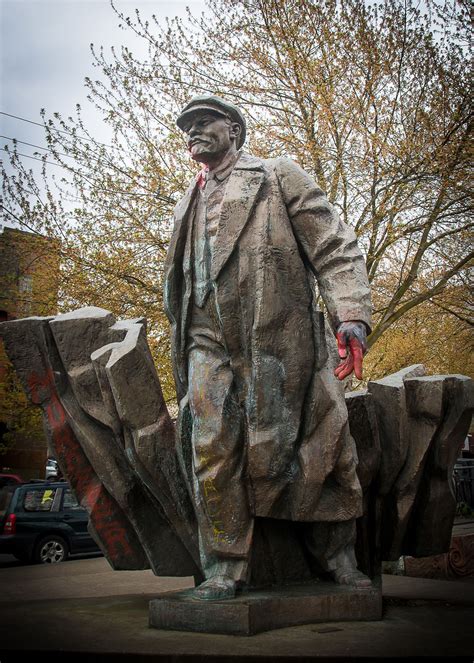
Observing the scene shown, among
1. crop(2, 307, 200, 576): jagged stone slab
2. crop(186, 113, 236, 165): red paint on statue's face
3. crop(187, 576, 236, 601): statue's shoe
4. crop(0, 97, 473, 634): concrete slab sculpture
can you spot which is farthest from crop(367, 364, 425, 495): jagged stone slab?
crop(186, 113, 236, 165): red paint on statue's face

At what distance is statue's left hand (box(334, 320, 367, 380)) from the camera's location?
13.7 ft

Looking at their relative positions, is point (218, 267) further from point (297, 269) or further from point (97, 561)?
point (97, 561)

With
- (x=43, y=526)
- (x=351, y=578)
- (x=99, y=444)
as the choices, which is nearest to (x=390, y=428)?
(x=351, y=578)

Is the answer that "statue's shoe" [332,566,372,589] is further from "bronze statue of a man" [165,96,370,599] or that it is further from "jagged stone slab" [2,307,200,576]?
"jagged stone slab" [2,307,200,576]

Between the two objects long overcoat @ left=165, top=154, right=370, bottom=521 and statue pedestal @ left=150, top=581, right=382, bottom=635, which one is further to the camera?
long overcoat @ left=165, top=154, right=370, bottom=521

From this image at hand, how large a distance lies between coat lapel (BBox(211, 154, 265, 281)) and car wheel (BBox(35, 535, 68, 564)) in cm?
984

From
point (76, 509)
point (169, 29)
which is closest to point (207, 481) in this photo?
point (76, 509)

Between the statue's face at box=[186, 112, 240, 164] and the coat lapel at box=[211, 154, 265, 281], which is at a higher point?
the statue's face at box=[186, 112, 240, 164]

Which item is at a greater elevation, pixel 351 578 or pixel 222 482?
pixel 222 482

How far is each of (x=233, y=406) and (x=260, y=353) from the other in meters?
0.32

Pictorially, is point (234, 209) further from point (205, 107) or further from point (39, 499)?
point (39, 499)

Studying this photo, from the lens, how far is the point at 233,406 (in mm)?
4270

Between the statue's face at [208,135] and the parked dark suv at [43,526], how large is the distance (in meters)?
9.24

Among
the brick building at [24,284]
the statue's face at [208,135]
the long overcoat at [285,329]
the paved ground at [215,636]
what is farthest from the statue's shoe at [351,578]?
the brick building at [24,284]
